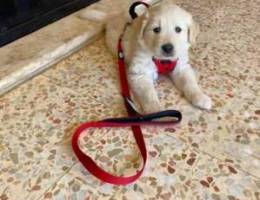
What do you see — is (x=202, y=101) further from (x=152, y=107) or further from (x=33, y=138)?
(x=33, y=138)

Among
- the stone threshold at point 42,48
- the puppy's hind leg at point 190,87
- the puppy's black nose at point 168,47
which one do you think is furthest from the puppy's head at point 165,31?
the stone threshold at point 42,48

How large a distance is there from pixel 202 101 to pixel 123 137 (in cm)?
33

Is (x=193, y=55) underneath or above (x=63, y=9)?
underneath

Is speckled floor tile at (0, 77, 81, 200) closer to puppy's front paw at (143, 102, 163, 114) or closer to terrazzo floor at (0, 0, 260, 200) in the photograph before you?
terrazzo floor at (0, 0, 260, 200)

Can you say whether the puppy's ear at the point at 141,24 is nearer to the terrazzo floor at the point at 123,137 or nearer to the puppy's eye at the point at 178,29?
the puppy's eye at the point at 178,29

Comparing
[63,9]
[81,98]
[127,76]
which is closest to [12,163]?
[81,98]

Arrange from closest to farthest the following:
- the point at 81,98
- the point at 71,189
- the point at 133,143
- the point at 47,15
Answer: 1. the point at 71,189
2. the point at 133,143
3. the point at 81,98
4. the point at 47,15

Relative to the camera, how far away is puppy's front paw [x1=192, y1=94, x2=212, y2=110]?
1.30 m

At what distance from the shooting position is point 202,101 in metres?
1.30

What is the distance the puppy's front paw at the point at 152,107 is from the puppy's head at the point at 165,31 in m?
0.18

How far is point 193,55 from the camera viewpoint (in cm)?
164

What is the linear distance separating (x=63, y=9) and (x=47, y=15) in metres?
0.12

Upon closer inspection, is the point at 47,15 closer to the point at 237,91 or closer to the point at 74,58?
the point at 74,58

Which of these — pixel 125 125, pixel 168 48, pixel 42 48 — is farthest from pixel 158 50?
pixel 42 48
